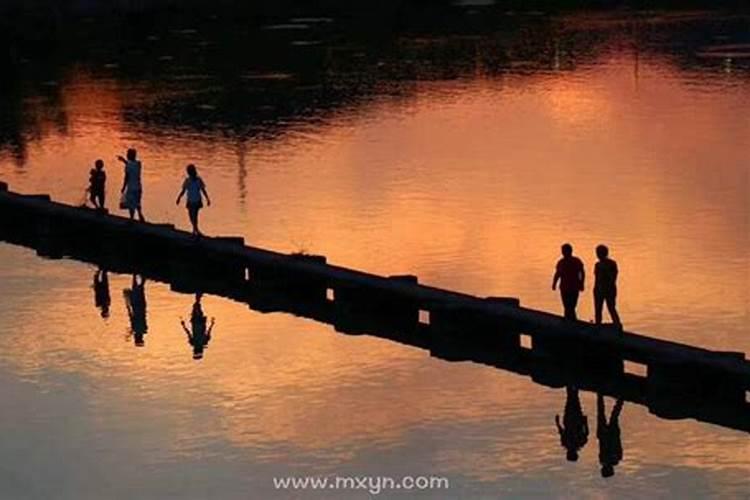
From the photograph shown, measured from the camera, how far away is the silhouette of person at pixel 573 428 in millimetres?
26875

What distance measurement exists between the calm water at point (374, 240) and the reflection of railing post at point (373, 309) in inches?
20.8

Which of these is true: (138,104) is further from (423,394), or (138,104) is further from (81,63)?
(423,394)

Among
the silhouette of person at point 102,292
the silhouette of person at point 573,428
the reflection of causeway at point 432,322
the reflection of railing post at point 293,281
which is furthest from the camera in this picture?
the silhouette of person at point 102,292

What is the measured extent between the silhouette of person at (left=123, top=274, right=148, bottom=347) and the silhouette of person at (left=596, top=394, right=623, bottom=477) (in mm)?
8867

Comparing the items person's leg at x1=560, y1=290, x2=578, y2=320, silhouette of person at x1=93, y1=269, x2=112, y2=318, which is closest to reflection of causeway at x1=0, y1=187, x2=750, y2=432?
person's leg at x1=560, y1=290, x2=578, y2=320

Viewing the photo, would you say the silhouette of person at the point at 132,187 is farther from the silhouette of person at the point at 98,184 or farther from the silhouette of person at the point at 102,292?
the silhouette of person at the point at 102,292

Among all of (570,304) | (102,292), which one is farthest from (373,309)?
(102,292)

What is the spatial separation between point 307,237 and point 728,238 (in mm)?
9099

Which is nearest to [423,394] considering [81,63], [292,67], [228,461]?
[228,461]

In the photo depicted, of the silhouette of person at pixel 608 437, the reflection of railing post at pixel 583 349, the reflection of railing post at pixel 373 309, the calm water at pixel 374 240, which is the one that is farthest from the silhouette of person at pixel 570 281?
the reflection of railing post at pixel 373 309

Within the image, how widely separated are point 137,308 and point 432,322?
269 inches

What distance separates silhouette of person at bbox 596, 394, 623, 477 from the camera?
1029 inches

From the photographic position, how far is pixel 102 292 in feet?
126

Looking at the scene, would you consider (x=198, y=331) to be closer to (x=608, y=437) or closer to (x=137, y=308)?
(x=137, y=308)
